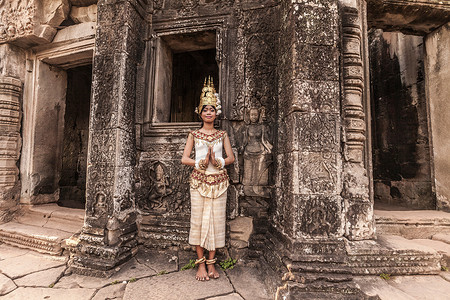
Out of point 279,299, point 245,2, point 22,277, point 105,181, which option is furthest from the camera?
point 245,2

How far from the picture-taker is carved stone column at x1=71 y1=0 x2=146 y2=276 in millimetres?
2617

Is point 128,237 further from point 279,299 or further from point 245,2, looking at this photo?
point 245,2

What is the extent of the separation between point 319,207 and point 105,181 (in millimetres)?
2450

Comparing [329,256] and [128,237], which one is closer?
[329,256]

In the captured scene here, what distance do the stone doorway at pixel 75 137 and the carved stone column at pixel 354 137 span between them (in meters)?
6.49

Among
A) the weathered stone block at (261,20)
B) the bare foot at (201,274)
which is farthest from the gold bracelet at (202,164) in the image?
the weathered stone block at (261,20)

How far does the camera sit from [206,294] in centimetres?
207

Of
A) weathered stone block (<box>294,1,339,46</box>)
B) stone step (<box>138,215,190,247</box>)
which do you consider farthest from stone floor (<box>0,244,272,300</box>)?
weathered stone block (<box>294,1,339,46</box>)

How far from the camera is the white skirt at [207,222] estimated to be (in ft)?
7.85

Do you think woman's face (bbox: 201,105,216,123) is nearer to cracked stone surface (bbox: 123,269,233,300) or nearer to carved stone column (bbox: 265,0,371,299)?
carved stone column (bbox: 265,0,371,299)

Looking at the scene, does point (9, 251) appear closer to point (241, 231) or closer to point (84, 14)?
point (241, 231)

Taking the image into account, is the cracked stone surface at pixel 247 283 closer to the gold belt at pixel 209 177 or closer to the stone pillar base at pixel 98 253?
the gold belt at pixel 209 177

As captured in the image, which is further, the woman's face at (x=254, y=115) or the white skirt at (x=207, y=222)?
the woman's face at (x=254, y=115)

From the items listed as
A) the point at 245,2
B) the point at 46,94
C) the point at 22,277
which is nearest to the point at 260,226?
the point at 22,277
